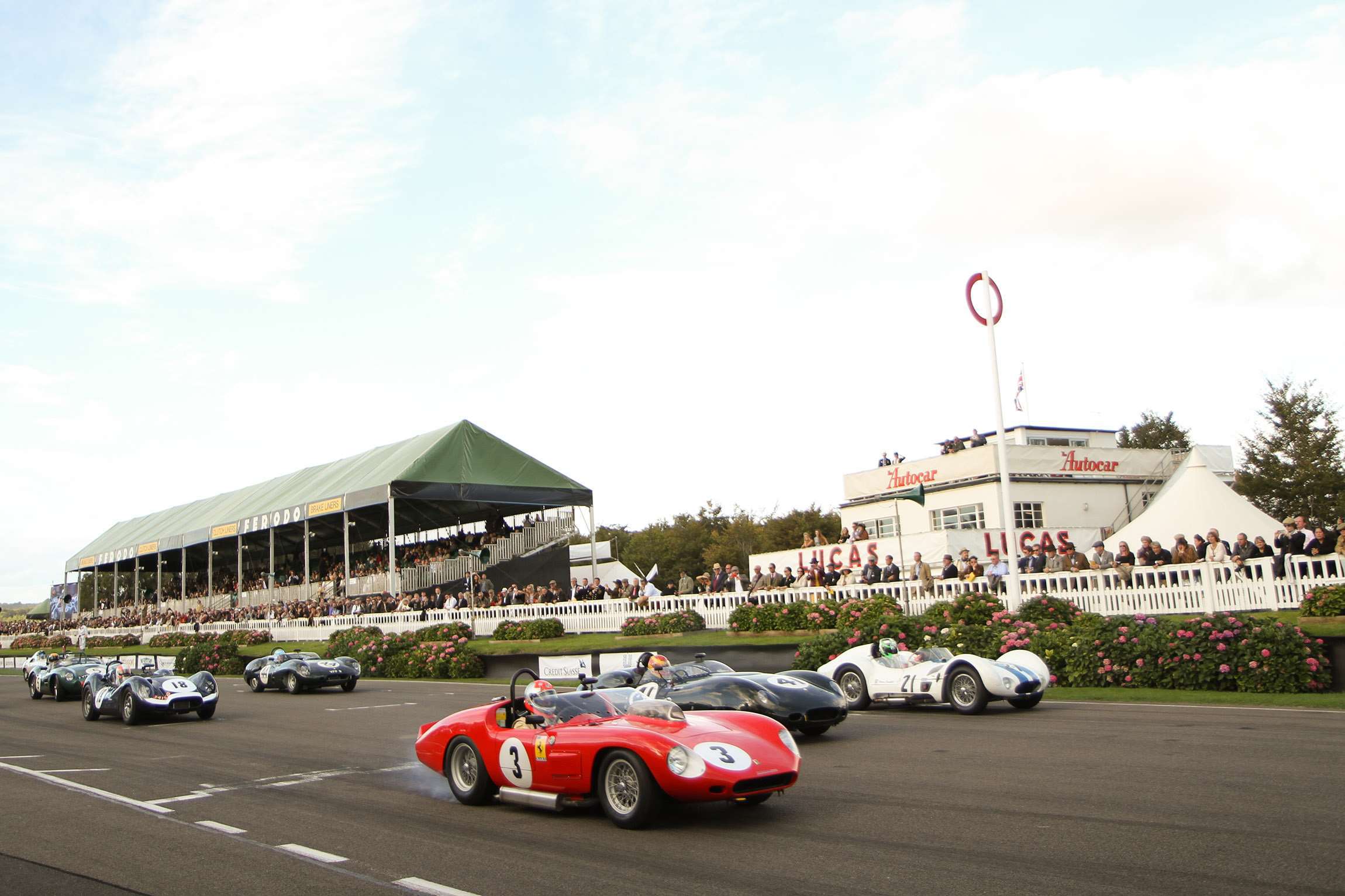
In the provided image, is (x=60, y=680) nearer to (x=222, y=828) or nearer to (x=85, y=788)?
(x=85, y=788)

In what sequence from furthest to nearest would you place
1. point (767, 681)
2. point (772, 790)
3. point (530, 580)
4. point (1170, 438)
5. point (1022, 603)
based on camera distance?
point (1170, 438), point (530, 580), point (1022, 603), point (767, 681), point (772, 790)

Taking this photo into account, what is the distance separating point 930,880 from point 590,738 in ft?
10.6

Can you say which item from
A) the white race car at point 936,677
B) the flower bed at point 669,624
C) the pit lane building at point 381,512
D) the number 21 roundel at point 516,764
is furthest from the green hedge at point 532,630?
the number 21 roundel at point 516,764

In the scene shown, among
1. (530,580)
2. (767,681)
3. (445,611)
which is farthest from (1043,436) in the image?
(767,681)

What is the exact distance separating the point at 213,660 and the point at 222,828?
31.0 metres

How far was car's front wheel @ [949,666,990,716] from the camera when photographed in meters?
15.1

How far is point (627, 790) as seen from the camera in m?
8.33

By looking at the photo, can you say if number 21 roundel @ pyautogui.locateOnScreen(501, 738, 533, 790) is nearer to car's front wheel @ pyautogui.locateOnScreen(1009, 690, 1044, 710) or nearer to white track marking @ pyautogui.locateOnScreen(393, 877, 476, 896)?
white track marking @ pyautogui.locateOnScreen(393, 877, 476, 896)

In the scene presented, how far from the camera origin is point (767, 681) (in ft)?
42.5

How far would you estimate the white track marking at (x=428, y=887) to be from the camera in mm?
6492

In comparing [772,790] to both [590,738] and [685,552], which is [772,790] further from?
[685,552]

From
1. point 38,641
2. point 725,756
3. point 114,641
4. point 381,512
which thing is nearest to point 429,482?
point 381,512

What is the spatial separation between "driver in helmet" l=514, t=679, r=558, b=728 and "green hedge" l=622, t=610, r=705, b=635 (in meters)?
18.5

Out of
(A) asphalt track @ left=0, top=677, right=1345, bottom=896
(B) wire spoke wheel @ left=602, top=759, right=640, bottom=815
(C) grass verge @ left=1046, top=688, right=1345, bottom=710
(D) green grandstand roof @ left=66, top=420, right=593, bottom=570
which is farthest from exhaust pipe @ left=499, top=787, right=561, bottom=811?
(D) green grandstand roof @ left=66, top=420, right=593, bottom=570
